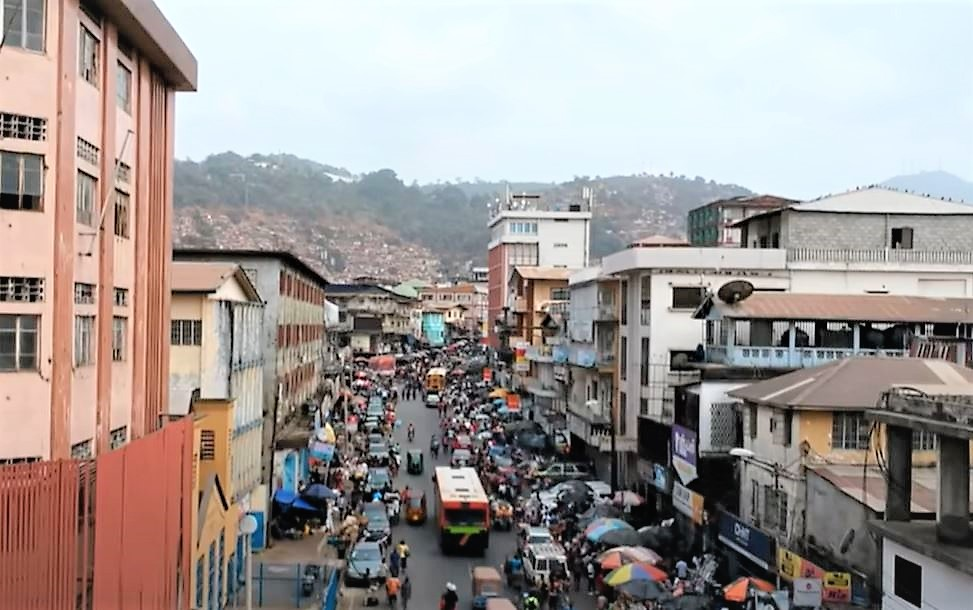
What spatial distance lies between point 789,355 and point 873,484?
9648 millimetres

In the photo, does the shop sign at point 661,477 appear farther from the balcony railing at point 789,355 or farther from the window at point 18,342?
the window at point 18,342

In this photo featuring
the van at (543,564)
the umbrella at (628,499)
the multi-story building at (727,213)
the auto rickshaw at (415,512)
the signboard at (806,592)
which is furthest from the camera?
the multi-story building at (727,213)

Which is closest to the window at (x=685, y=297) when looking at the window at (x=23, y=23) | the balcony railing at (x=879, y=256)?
the balcony railing at (x=879, y=256)

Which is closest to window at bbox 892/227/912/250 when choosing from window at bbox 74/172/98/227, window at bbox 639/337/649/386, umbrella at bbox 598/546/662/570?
window at bbox 639/337/649/386

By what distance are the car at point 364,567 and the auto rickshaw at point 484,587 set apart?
3.24m

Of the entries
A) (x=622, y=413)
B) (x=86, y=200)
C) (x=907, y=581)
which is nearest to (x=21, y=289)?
(x=86, y=200)

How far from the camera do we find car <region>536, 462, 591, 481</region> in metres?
47.5

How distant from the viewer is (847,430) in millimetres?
27203

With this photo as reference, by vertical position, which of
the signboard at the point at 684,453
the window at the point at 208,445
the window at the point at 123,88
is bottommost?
the signboard at the point at 684,453

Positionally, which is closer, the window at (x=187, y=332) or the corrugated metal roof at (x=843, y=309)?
the window at (x=187, y=332)

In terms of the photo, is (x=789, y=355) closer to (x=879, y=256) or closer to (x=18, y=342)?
(x=879, y=256)

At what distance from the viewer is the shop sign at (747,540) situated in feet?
87.5

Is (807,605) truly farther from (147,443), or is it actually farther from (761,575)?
(147,443)

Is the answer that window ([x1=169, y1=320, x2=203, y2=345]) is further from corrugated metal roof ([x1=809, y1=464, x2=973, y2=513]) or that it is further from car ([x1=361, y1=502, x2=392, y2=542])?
corrugated metal roof ([x1=809, y1=464, x2=973, y2=513])
